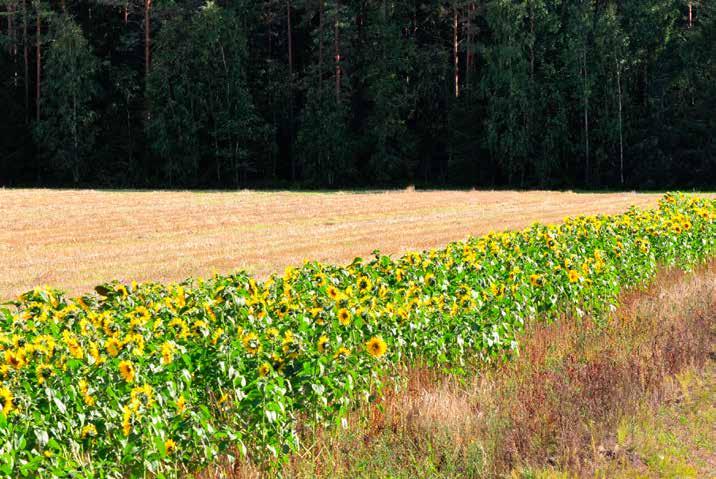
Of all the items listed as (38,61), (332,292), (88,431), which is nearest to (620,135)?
(38,61)

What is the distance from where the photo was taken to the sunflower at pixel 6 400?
11.3 feet

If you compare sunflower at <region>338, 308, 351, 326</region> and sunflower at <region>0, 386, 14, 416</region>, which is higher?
sunflower at <region>338, 308, 351, 326</region>

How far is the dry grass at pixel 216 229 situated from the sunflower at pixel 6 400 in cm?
765

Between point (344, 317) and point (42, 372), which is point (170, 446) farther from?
point (344, 317)

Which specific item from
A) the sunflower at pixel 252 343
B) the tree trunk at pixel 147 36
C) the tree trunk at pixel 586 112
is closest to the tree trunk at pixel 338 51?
the tree trunk at pixel 147 36

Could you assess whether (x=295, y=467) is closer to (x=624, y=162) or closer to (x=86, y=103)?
(x=624, y=162)

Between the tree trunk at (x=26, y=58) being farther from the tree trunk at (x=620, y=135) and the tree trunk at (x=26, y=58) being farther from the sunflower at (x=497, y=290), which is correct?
the sunflower at (x=497, y=290)

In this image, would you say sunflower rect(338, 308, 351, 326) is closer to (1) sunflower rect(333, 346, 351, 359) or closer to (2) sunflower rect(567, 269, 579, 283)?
(1) sunflower rect(333, 346, 351, 359)

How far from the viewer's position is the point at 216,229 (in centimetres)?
1969

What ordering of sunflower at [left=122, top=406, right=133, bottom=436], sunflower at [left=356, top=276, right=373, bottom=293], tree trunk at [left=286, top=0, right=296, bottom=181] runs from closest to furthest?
sunflower at [left=122, top=406, right=133, bottom=436]
sunflower at [left=356, top=276, right=373, bottom=293]
tree trunk at [left=286, top=0, right=296, bottom=181]

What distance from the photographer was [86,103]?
49.1 meters

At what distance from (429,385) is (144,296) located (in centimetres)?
239

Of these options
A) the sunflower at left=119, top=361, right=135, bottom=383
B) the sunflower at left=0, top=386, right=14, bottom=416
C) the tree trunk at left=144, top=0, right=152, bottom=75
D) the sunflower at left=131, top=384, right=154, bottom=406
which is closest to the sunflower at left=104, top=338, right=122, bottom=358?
the sunflower at left=119, top=361, right=135, bottom=383

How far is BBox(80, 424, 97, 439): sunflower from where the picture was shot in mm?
3678
